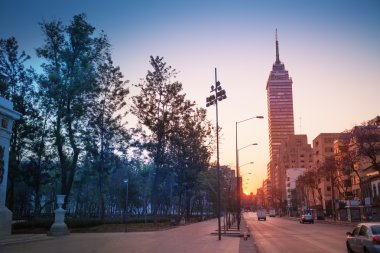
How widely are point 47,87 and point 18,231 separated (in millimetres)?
14712

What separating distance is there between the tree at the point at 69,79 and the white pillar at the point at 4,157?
10.1 meters

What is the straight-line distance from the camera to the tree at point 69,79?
40875 millimetres

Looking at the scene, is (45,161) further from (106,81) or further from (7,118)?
(7,118)

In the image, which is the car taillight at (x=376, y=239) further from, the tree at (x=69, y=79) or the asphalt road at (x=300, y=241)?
the tree at (x=69, y=79)

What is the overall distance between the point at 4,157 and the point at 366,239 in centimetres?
2508

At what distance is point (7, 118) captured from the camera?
1195 inches

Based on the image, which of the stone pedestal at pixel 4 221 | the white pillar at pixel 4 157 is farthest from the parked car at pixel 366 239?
the white pillar at pixel 4 157

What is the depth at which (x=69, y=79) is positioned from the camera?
41.6 meters

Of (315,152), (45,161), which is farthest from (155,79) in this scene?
(315,152)

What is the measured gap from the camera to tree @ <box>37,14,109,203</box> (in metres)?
40.9

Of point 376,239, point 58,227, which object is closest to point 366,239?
point 376,239

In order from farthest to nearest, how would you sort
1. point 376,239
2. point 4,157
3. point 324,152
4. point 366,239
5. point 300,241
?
1. point 324,152
2. point 4,157
3. point 300,241
4. point 366,239
5. point 376,239

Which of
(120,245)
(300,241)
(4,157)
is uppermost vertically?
(4,157)

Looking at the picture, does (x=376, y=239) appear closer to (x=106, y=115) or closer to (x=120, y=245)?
(x=120, y=245)
